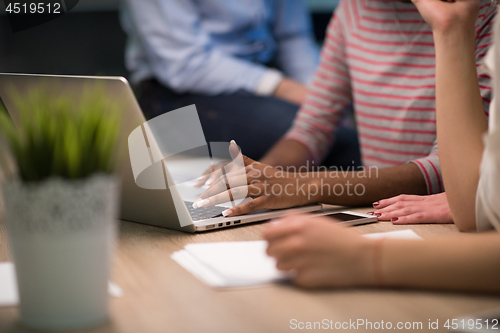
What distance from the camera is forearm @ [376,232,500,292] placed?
46cm

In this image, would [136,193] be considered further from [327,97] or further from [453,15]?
[327,97]

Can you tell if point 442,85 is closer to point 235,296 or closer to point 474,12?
point 474,12

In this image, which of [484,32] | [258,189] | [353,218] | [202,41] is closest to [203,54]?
[202,41]

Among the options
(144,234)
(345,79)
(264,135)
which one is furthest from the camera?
(264,135)

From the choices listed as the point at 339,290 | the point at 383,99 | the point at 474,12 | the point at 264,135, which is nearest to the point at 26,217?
the point at 339,290

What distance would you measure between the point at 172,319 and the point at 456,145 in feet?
1.55

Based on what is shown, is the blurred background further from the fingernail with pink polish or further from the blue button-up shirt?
the fingernail with pink polish

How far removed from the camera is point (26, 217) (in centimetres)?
38

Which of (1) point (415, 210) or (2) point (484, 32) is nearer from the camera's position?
(1) point (415, 210)

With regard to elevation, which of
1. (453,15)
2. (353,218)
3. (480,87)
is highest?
(453,15)

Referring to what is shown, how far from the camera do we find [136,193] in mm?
690

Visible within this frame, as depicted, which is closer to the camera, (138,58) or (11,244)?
(11,244)

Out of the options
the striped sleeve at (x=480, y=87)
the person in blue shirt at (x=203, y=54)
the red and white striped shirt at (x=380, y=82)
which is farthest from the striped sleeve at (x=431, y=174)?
the person in blue shirt at (x=203, y=54)

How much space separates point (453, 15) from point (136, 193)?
55 centimetres
